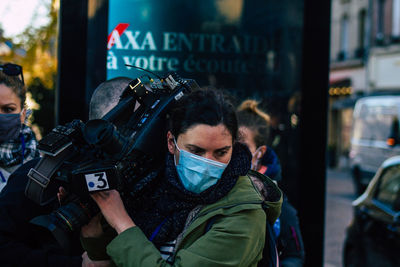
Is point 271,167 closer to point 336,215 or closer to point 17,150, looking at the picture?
point 17,150

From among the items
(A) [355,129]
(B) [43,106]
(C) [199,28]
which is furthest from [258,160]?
(A) [355,129]

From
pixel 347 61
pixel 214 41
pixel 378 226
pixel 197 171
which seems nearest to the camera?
pixel 197 171

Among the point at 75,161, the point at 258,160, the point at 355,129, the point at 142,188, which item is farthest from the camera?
the point at 355,129

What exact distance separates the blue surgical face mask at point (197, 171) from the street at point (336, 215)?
19.4 feet

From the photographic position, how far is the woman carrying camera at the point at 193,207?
1.64 metres

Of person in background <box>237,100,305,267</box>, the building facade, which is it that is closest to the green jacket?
person in background <box>237,100,305,267</box>

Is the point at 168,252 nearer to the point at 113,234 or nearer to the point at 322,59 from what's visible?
the point at 113,234

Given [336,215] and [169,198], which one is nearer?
[169,198]

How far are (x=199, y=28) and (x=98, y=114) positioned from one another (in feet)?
4.49

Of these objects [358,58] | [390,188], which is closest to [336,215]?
[390,188]

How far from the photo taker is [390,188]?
4820 mm

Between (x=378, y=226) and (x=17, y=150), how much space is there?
11.1ft

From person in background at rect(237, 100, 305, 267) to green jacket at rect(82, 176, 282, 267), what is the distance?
32.9 inches

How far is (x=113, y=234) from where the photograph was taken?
1868 mm
